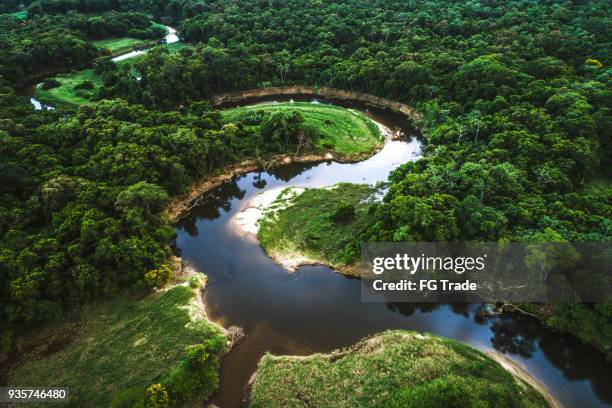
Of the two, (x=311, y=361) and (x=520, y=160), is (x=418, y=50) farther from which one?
(x=311, y=361)

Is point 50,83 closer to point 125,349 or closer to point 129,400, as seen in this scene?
point 125,349

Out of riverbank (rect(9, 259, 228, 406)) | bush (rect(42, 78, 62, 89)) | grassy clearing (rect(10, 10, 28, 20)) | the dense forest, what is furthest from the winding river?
grassy clearing (rect(10, 10, 28, 20))

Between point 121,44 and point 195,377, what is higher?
point 121,44

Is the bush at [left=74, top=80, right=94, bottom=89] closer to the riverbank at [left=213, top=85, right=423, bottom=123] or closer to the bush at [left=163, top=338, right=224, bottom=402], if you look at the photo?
the riverbank at [left=213, top=85, right=423, bottom=123]

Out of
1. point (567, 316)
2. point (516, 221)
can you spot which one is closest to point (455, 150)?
point (516, 221)

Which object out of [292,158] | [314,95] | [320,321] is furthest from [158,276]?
[314,95]

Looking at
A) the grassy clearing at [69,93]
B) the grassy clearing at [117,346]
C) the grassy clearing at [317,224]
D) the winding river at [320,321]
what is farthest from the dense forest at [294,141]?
the grassy clearing at [69,93]
